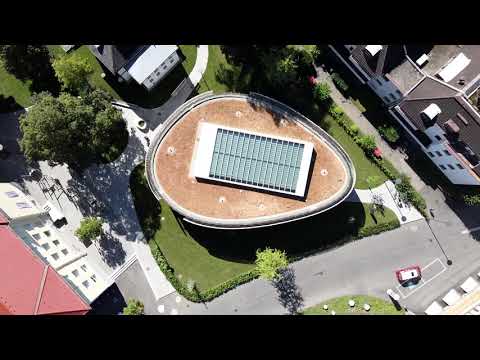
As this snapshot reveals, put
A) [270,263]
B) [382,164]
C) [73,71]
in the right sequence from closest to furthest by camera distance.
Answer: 1. [73,71]
2. [270,263]
3. [382,164]

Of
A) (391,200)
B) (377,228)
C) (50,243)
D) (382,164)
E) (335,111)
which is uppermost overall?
(335,111)

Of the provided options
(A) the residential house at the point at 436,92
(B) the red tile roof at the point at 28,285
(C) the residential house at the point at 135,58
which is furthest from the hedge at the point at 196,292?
(A) the residential house at the point at 436,92

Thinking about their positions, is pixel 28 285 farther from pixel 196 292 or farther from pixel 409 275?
pixel 409 275

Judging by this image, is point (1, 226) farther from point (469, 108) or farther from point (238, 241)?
point (469, 108)

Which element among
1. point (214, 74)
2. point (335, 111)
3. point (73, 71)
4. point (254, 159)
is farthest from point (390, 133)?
point (73, 71)

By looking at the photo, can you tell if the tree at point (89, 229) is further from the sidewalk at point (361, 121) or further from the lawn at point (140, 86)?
the sidewalk at point (361, 121)

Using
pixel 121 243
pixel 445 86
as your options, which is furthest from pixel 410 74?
pixel 121 243

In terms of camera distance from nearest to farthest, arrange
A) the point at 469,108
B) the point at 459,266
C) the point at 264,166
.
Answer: the point at 469,108 → the point at 264,166 → the point at 459,266
